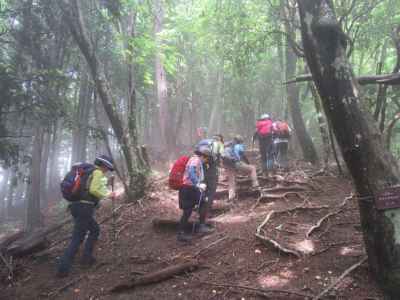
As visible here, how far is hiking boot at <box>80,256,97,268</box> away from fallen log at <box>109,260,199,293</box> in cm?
172

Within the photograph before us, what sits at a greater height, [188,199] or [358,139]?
[358,139]

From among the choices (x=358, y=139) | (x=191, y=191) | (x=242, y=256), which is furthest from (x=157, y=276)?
(x=358, y=139)

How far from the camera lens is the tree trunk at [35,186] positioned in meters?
14.4

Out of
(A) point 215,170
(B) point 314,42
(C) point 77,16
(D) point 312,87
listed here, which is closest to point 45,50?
(C) point 77,16

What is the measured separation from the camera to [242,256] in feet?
17.4

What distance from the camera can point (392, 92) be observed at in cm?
877

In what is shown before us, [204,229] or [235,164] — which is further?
[235,164]

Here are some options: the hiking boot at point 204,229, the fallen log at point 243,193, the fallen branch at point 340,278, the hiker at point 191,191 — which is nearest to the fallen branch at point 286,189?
the fallen log at point 243,193

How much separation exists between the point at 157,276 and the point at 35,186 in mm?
12249

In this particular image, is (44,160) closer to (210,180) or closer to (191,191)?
(210,180)

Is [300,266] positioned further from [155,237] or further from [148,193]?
[148,193]

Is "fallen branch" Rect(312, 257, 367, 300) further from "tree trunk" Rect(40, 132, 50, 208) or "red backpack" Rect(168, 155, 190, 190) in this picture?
"tree trunk" Rect(40, 132, 50, 208)

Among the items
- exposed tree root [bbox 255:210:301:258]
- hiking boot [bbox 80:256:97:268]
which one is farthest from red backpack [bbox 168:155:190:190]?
hiking boot [bbox 80:256:97:268]

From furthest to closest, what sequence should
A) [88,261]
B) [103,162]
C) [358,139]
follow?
1. [103,162]
2. [88,261]
3. [358,139]
